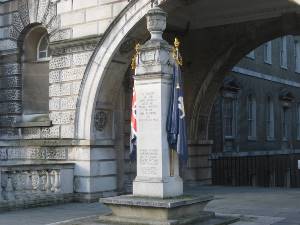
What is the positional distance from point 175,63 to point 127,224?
3288mm

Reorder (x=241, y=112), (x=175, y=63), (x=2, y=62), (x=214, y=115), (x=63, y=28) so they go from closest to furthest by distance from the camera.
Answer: (x=175, y=63)
(x=63, y=28)
(x=2, y=62)
(x=214, y=115)
(x=241, y=112)

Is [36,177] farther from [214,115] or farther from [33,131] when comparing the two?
[214,115]

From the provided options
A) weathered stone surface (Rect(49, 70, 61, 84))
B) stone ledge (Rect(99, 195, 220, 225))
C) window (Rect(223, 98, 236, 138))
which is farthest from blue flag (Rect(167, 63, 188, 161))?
window (Rect(223, 98, 236, 138))

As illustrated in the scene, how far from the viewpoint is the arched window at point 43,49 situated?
1928cm

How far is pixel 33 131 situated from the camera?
721 inches

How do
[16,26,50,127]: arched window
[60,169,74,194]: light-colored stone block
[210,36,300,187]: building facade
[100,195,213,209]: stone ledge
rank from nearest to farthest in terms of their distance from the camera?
[100,195,213,209]: stone ledge < [60,169,74,194]: light-colored stone block < [16,26,50,127]: arched window < [210,36,300,187]: building facade

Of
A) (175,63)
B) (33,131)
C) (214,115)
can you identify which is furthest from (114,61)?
(214,115)

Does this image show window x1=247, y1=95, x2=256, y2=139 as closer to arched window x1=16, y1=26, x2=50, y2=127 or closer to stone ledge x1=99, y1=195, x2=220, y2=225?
arched window x1=16, y1=26, x2=50, y2=127

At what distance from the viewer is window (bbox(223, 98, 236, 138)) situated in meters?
27.6

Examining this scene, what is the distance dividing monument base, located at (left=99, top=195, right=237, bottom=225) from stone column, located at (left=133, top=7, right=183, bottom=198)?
291mm

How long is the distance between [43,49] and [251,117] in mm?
14660

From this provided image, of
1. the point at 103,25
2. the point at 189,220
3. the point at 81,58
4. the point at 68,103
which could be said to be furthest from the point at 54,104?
the point at 189,220

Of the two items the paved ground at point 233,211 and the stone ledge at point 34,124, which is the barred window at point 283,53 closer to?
the paved ground at point 233,211

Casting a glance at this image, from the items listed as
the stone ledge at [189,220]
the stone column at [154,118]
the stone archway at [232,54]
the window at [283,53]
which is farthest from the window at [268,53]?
the stone column at [154,118]
